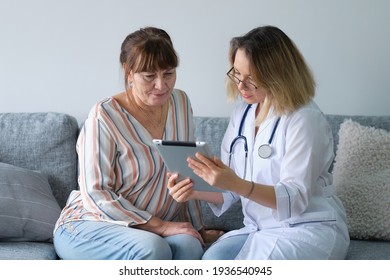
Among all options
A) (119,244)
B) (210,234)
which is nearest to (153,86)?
(119,244)

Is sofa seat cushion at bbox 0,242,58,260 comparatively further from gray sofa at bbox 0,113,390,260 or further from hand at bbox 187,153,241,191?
hand at bbox 187,153,241,191

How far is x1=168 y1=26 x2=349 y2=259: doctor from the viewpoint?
7.00ft

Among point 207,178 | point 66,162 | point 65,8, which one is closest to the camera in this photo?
point 207,178

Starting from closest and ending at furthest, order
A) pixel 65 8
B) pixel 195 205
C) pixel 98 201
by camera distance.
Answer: pixel 98 201 < pixel 195 205 < pixel 65 8

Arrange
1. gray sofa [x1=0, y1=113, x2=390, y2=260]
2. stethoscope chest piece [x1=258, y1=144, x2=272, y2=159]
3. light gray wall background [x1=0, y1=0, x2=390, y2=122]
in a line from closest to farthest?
stethoscope chest piece [x1=258, y1=144, x2=272, y2=159]
gray sofa [x1=0, y1=113, x2=390, y2=260]
light gray wall background [x1=0, y1=0, x2=390, y2=122]

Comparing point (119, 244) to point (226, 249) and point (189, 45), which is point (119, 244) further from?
point (189, 45)

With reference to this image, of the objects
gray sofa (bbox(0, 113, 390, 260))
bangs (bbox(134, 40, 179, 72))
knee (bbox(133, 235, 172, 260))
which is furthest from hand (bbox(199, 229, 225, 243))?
bangs (bbox(134, 40, 179, 72))

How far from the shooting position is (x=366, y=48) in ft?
9.36

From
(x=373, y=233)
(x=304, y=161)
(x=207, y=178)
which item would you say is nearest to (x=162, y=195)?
(x=207, y=178)

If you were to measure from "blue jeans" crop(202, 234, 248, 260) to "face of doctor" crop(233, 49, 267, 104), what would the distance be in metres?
0.44

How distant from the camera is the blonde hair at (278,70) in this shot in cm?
221

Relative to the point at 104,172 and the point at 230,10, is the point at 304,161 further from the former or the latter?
the point at 230,10

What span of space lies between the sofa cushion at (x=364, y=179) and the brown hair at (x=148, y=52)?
2.45 feet
